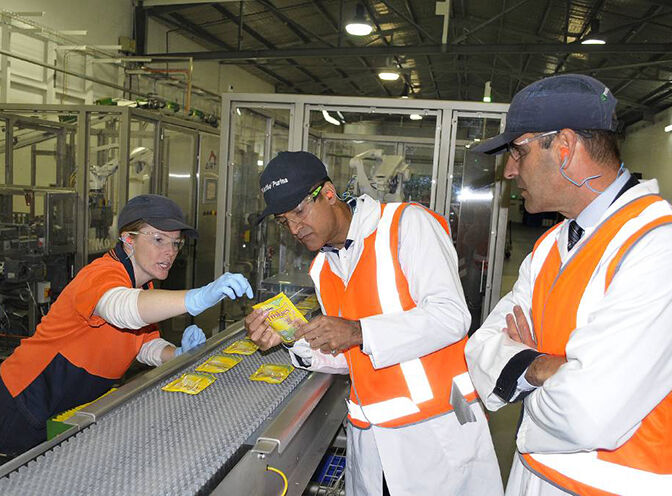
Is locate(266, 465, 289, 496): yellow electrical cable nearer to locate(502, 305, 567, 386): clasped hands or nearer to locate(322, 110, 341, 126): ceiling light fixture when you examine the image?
locate(502, 305, 567, 386): clasped hands

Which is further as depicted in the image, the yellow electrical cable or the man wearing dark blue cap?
the yellow electrical cable

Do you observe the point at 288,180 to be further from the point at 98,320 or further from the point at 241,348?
the point at 98,320

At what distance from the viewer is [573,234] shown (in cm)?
137

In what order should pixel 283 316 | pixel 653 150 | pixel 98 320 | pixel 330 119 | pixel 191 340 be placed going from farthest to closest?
pixel 653 150, pixel 330 119, pixel 191 340, pixel 98 320, pixel 283 316

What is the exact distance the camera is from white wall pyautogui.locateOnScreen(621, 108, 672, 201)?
43.8 feet

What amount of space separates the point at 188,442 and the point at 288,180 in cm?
83

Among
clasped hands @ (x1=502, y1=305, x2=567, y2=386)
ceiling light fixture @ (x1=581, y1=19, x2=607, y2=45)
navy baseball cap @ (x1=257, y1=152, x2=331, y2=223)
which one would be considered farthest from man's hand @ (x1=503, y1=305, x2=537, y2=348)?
ceiling light fixture @ (x1=581, y1=19, x2=607, y2=45)

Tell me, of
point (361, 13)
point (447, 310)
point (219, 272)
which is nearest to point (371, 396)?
point (447, 310)

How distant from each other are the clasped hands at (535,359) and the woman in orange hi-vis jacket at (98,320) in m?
0.94

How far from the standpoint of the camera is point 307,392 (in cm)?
180

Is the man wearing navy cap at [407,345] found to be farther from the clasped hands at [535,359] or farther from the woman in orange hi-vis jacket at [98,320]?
the woman in orange hi-vis jacket at [98,320]

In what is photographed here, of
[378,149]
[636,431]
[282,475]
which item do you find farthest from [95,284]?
[378,149]

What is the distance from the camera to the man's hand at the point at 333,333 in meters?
1.62

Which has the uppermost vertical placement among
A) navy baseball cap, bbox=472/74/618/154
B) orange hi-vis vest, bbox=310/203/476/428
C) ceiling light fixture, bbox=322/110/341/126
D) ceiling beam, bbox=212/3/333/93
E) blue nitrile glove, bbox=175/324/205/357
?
ceiling beam, bbox=212/3/333/93
